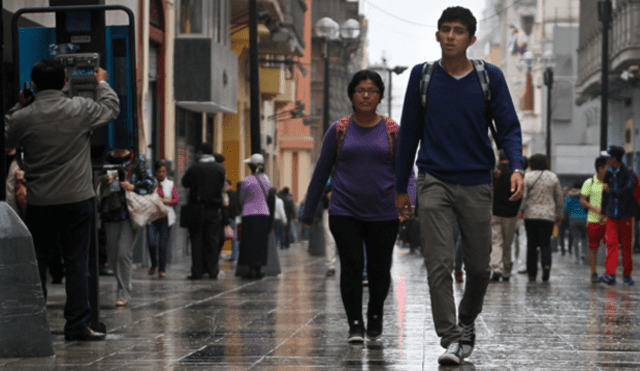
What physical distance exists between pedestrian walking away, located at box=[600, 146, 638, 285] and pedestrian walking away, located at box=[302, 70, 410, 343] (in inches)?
311

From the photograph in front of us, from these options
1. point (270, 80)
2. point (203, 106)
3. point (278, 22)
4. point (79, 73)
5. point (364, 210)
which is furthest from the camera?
point (270, 80)

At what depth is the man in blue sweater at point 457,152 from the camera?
6.93 metres

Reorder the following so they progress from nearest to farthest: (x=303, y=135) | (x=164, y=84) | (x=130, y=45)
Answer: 1. (x=130, y=45)
2. (x=164, y=84)
3. (x=303, y=135)

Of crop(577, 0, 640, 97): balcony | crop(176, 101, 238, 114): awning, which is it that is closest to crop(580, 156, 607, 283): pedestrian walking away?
crop(176, 101, 238, 114): awning

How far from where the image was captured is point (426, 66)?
23.1 feet

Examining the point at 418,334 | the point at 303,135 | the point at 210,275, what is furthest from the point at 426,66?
the point at 303,135

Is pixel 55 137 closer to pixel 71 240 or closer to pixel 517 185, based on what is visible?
pixel 71 240

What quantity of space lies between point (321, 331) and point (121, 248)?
352cm

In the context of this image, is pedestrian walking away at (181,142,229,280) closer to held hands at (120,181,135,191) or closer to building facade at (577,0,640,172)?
held hands at (120,181,135,191)

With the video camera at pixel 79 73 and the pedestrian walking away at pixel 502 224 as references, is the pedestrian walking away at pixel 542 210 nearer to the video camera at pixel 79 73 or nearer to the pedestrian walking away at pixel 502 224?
the pedestrian walking away at pixel 502 224

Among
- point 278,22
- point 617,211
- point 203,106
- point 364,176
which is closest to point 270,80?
point 278,22

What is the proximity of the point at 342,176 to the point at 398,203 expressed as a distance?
0.81m

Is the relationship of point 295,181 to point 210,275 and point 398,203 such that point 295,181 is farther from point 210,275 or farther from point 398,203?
point 398,203

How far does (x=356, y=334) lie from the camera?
7906 mm
